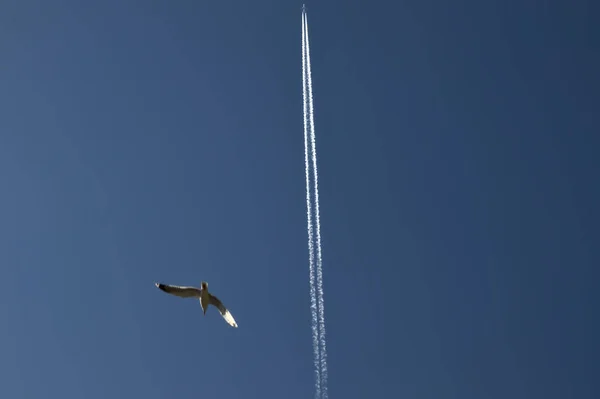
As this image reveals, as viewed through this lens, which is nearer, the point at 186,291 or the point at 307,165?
the point at 186,291

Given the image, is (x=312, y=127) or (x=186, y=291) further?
(x=312, y=127)

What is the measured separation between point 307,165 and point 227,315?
4433 centimetres

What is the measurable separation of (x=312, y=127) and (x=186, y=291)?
48819 millimetres

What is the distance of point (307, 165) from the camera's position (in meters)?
→ 95.2

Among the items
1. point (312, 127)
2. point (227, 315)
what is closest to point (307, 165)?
point (312, 127)

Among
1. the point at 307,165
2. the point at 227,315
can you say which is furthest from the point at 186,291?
the point at 307,165

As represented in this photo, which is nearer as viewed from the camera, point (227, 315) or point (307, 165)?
point (227, 315)

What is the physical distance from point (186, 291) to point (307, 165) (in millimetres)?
44823

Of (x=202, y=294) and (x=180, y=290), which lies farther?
(x=202, y=294)

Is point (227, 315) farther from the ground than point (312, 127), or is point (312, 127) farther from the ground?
point (312, 127)

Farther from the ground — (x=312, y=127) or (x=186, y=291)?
(x=312, y=127)

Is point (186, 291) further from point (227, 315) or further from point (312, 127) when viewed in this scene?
point (312, 127)

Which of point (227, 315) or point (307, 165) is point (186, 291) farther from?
point (307, 165)

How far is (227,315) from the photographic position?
5169 cm
